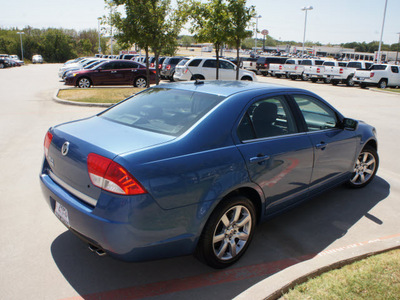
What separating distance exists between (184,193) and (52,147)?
142 centimetres

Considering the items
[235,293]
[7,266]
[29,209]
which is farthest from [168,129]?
[29,209]

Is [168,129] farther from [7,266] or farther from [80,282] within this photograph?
[7,266]

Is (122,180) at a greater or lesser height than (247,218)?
greater

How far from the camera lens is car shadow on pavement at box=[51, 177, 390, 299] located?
310 cm

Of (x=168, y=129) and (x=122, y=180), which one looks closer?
(x=122, y=180)

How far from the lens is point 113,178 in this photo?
267 centimetres

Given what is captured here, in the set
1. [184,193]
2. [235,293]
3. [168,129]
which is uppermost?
[168,129]

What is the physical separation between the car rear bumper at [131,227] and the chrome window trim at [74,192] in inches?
1.6

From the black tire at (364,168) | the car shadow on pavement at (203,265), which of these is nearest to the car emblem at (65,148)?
the car shadow on pavement at (203,265)

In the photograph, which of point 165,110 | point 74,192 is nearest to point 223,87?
point 165,110

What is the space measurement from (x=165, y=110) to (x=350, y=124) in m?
2.54

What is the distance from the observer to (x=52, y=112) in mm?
11820

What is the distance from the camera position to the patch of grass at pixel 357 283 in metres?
2.91

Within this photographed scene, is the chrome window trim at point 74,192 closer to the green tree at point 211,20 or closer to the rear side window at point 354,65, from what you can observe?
the green tree at point 211,20
